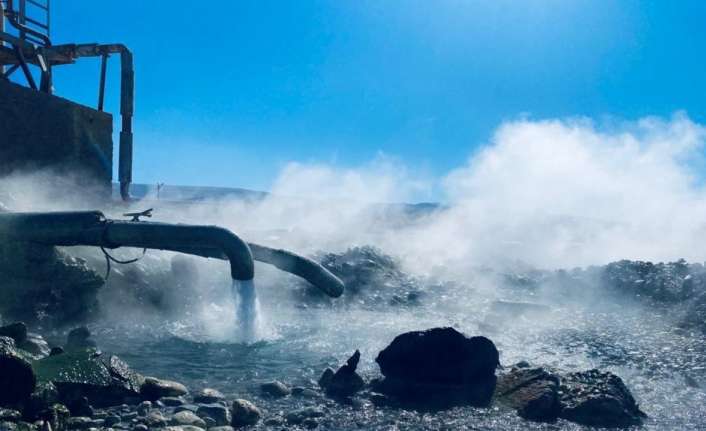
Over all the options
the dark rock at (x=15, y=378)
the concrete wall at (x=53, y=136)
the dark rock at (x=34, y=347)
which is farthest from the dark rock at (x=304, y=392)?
the concrete wall at (x=53, y=136)

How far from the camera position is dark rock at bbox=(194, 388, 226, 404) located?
6275mm

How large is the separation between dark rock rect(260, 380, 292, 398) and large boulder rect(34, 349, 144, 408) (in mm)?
1457

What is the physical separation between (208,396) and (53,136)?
10.6 metres

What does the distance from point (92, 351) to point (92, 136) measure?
426 inches

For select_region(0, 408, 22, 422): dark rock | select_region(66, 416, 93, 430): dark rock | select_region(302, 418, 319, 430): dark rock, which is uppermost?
select_region(302, 418, 319, 430): dark rock

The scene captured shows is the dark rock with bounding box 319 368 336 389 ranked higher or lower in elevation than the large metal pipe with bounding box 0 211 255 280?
lower

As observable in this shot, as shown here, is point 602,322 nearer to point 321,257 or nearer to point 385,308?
point 385,308

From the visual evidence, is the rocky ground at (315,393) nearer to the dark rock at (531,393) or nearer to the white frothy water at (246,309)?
the dark rock at (531,393)

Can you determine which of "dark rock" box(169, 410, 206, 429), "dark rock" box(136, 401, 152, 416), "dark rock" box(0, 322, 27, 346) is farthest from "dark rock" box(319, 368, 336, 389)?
"dark rock" box(0, 322, 27, 346)

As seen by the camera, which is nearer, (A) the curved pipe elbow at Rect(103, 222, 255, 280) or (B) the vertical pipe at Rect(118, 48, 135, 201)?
(A) the curved pipe elbow at Rect(103, 222, 255, 280)

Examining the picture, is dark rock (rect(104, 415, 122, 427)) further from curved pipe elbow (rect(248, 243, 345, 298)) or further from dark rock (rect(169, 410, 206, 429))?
curved pipe elbow (rect(248, 243, 345, 298))

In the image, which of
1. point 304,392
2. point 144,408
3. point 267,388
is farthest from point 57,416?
point 304,392

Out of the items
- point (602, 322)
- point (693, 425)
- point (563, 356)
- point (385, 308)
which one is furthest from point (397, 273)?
point (693, 425)

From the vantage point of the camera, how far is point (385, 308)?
48.1ft
